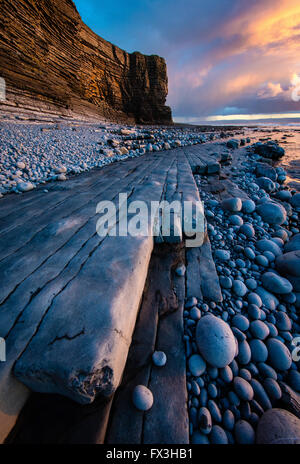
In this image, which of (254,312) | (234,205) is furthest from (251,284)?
(234,205)

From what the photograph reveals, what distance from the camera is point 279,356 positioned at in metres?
1.20

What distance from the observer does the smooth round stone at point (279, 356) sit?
1.18 metres

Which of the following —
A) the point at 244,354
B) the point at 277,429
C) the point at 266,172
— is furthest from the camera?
the point at 266,172

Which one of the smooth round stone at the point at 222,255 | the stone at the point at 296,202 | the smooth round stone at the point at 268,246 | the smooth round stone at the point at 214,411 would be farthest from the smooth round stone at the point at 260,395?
the stone at the point at 296,202

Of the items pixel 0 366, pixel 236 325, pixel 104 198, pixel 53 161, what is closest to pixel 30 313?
pixel 0 366

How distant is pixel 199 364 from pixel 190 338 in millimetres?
155

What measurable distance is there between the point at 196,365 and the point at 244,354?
1.21 ft

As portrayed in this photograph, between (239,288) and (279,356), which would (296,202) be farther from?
(279,356)

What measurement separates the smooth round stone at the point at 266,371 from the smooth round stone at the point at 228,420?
0.35 m

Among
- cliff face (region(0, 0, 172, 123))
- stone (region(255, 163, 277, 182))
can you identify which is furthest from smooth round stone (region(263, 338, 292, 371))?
cliff face (region(0, 0, 172, 123))

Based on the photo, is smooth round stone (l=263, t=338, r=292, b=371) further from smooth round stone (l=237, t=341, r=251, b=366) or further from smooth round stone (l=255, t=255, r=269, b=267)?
smooth round stone (l=255, t=255, r=269, b=267)

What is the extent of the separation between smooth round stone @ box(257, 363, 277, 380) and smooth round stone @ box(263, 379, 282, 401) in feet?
0.11

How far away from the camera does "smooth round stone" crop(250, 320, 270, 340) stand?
131 cm

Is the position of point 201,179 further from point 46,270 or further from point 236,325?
point 46,270
